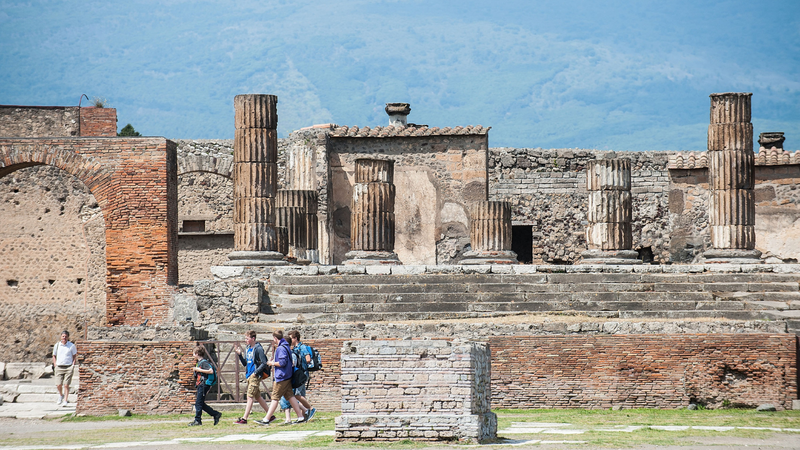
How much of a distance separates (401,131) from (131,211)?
8974 mm

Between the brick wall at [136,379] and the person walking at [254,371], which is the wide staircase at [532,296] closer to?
the brick wall at [136,379]

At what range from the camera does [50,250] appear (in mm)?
25625

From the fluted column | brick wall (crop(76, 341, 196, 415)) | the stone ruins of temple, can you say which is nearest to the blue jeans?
the stone ruins of temple

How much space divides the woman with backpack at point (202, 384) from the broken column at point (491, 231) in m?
8.47

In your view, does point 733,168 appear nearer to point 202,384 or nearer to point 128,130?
point 202,384

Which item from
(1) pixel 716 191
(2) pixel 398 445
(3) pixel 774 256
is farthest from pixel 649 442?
(3) pixel 774 256

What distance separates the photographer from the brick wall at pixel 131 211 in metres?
18.0

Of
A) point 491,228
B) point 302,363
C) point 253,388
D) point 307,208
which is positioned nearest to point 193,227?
point 307,208

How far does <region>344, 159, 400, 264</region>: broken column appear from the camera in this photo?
19.5 metres

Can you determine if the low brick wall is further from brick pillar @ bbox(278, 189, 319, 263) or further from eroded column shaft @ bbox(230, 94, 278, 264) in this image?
brick pillar @ bbox(278, 189, 319, 263)

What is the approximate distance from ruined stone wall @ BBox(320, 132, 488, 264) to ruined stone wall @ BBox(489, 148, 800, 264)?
1.45 meters

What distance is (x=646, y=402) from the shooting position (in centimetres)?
1438

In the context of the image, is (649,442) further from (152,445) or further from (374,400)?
(152,445)

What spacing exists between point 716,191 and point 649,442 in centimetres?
1120
